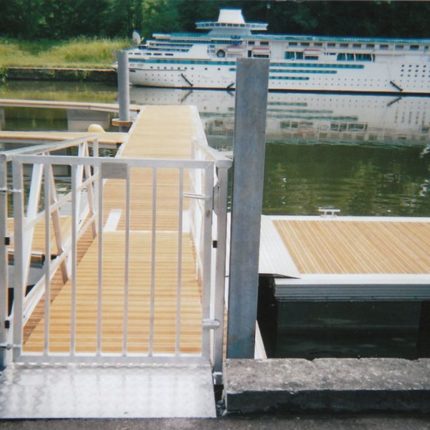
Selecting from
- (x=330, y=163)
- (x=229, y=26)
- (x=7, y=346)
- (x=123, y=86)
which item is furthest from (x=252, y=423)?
(x=229, y=26)

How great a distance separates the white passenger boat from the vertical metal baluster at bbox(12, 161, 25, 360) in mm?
34807

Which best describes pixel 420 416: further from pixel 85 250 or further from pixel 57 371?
pixel 85 250

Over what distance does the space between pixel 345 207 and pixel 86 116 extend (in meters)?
9.36

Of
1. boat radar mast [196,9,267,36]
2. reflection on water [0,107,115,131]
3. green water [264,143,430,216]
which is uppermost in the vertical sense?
boat radar mast [196,9,267,36]

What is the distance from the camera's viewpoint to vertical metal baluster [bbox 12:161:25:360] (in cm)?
278

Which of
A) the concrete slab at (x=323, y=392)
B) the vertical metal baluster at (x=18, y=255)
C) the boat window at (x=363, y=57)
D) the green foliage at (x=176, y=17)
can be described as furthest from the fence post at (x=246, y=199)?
the green foliage at (x=176, y=17)

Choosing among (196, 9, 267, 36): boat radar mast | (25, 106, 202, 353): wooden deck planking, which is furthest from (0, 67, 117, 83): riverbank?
(25, 106, 202, 353): wooden deck planking

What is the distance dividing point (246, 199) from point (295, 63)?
37033 millimetres

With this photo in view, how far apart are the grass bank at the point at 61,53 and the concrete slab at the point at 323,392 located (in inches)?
1618

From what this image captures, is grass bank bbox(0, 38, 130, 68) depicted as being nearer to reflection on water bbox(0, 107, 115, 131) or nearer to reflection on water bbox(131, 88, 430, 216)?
reflection on water bbox(131, 88, 430, 216)

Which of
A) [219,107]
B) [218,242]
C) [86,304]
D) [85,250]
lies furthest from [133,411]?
[219,107]

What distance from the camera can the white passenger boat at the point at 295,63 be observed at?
3694 centimetres

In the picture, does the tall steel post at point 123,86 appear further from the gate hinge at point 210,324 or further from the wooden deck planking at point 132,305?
the gate hinge at point 210,324

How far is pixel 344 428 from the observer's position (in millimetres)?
2414
